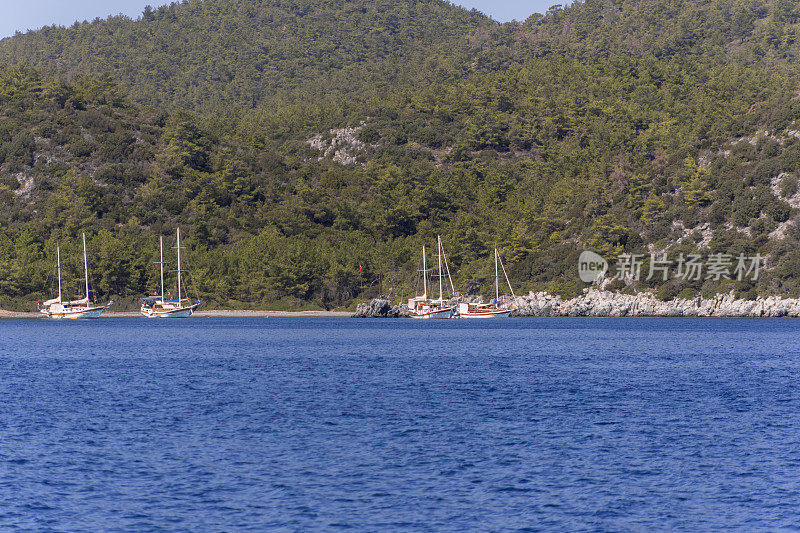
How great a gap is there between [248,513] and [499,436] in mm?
14252

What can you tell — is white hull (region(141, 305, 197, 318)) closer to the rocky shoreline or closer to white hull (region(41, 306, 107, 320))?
white hull (region(41, 306, 107, 320))

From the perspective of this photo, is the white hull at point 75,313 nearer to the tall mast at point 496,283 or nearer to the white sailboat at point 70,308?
the white sailboat at point 70,308

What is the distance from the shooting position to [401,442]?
33875 millimetres

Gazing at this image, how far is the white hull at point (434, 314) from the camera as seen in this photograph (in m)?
145

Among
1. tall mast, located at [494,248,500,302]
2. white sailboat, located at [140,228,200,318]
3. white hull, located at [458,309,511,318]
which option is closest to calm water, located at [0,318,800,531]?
white hull, located at [458,309,511,318]

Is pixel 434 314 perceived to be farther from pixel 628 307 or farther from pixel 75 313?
pixel 75 313

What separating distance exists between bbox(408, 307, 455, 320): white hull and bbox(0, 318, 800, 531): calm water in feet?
238

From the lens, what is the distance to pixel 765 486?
2684cm

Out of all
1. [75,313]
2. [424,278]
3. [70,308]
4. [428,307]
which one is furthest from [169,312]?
[428,307]

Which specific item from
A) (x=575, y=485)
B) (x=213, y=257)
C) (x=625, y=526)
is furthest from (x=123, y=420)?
(x=213, y=257)

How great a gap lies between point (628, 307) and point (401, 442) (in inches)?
4368

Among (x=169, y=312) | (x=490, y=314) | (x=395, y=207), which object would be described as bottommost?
(x=490, y=314)

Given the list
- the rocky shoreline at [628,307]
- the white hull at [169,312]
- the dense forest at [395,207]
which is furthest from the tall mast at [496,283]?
the white hull at [169,312]

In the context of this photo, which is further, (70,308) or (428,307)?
(428,307)
